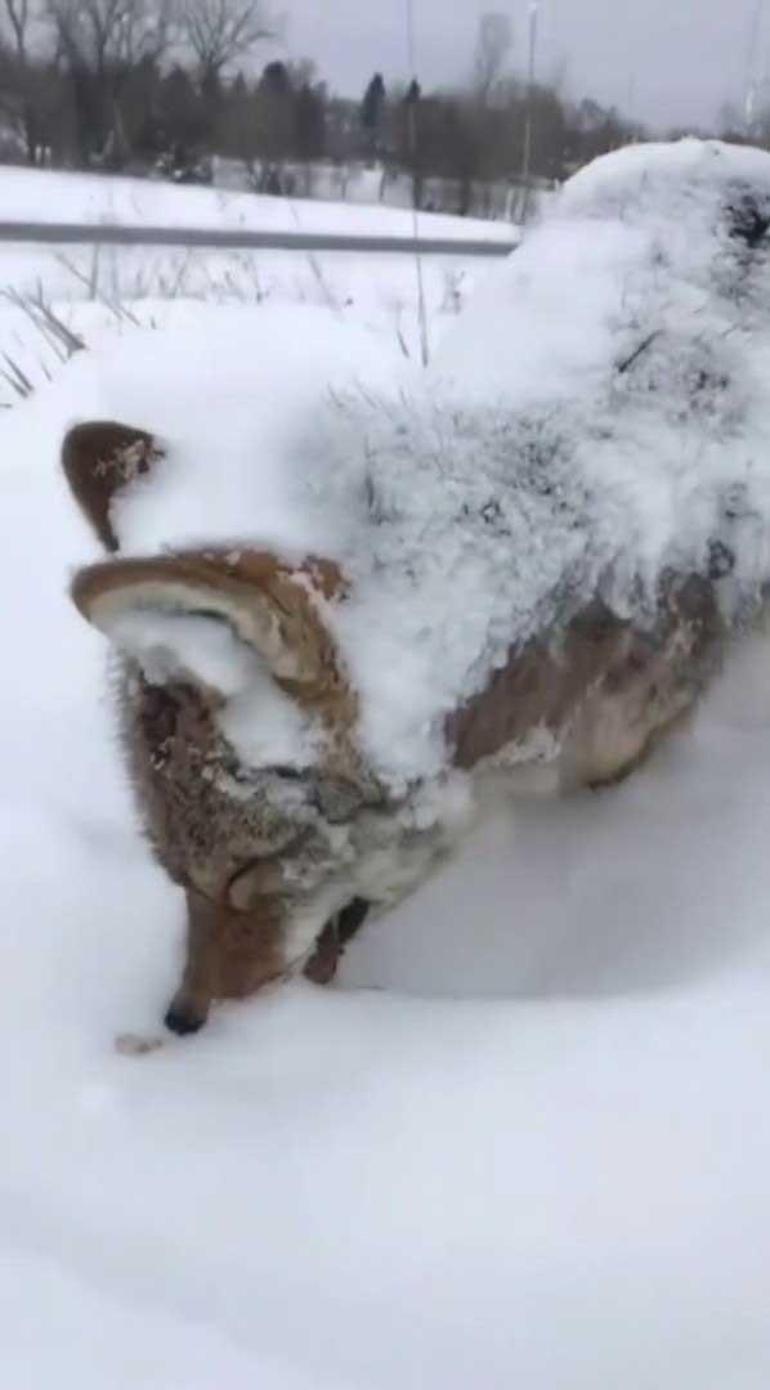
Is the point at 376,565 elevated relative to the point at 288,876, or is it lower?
elevated

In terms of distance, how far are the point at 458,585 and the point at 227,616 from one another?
1.35 feet

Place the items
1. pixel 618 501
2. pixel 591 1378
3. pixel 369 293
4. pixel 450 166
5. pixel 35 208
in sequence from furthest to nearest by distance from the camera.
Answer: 1. pixel 35 208
2. pixel 450 166
3. pixel 369 293
4. pixel 618 501
5. pixel 591 1378

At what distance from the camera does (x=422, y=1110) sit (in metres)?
1.64

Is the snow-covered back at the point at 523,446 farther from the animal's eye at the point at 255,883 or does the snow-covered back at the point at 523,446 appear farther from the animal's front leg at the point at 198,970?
the animal's front leg at the point at 198,970

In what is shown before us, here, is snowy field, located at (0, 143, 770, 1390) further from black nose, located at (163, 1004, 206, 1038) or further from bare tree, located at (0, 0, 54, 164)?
bare tree, located at (0, 0, 54, 164)

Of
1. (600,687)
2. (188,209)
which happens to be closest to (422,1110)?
(600,687)

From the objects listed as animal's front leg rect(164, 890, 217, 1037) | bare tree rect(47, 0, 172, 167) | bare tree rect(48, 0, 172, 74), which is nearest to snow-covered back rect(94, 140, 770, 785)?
animal's front leg rect(164, 890, 217, 1037)

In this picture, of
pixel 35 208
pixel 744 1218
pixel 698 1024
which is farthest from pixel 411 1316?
pixel 35 208

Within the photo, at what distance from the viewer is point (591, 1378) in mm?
1330

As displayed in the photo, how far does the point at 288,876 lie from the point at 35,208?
14.5m

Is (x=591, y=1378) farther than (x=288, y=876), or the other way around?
(x=288, y=876)

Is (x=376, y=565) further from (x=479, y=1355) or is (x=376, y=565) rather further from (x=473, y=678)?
(x=479, y=1355)

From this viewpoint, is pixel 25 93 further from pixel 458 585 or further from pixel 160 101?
pixel 458 585

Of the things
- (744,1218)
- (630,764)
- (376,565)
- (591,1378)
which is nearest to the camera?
(591,1378)
